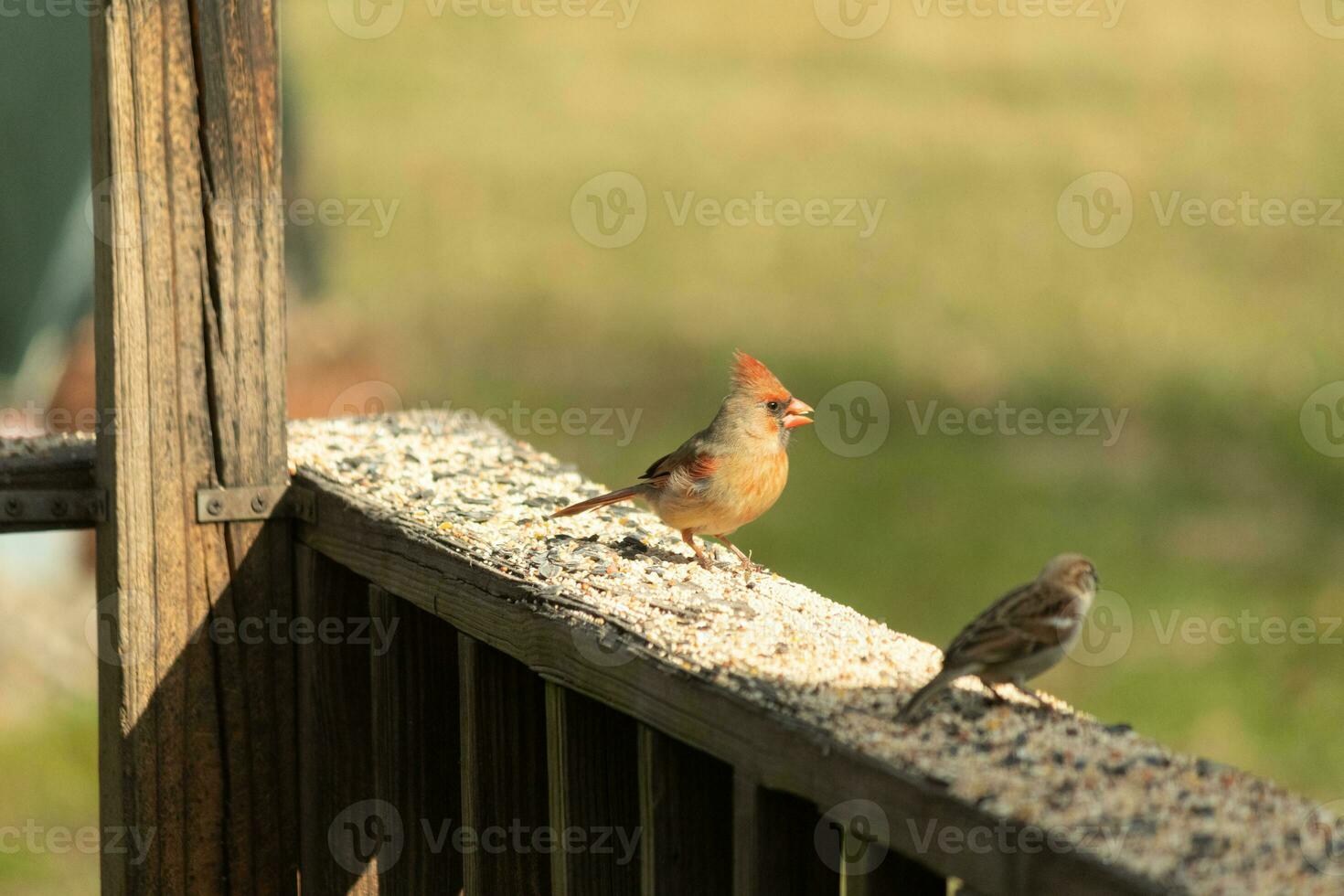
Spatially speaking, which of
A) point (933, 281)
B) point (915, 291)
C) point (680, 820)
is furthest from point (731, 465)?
point (933, 281)

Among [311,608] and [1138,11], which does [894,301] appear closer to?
[1138,11]

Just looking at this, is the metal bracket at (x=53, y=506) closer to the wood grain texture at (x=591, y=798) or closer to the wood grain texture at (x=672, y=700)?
the wood grain texture at (x=672, y=700)

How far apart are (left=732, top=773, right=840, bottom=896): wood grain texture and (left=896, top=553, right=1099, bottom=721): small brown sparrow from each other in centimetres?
20

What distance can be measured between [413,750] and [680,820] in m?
0.92

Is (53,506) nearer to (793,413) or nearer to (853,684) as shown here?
(793,413)

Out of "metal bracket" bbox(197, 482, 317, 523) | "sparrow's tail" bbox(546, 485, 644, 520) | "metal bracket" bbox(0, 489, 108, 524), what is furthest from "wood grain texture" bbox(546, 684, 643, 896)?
"metal bracket" bbox(0, 489, 108, 524)

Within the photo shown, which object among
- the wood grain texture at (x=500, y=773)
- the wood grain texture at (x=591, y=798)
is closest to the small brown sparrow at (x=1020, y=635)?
the wood grain texture at (x=591, y=798)

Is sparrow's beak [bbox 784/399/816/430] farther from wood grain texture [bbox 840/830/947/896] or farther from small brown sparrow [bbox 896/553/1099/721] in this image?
wood grain texture [bbox 840/830/947/896]

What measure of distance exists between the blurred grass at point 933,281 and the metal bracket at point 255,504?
18.9 ft

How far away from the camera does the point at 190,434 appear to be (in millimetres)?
3264

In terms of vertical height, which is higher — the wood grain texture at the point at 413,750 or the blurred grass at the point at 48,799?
the wood grain texture at the point at 413,750

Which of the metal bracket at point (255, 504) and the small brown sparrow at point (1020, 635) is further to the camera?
the metal bracket at point (255, 504)

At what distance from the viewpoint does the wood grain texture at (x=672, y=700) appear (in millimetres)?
1672

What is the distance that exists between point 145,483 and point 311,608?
434mm
